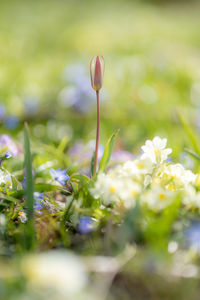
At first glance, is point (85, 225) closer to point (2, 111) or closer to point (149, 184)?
point (149, 184)

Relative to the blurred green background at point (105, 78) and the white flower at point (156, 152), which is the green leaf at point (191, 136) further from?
the white flower at point (156, 152)

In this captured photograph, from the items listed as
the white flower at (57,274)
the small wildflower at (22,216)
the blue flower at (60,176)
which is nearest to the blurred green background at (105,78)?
the blue flower at (60,176)

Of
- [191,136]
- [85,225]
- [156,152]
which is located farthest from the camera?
[191,136]

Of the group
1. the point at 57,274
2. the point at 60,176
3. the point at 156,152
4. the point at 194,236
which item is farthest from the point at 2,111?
the point at 57,274

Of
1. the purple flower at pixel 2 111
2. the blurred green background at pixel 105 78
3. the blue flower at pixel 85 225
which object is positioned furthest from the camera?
the blurred green background at pixel 105 78

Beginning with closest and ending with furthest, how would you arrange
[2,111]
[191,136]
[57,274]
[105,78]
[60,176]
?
[57,274] < [60,176] < [191,136] < [2,111] < [105,78]

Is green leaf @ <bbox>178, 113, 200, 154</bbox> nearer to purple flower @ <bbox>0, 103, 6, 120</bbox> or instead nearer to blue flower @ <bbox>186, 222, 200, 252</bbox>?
blue flower @ <bbox>186, 222, 200, 252</bbox>

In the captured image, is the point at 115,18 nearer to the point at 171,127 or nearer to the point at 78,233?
the point at 171,127

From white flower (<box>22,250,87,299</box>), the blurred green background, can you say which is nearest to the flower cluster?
white flower (<box>22,250,87,299</box>)
